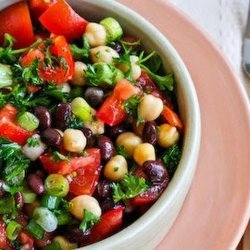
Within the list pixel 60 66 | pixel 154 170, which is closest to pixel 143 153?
pixel 154 170

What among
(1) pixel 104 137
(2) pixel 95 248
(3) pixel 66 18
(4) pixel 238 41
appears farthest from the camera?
(4) pixel 238 41

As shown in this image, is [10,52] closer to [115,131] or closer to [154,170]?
[115,131]

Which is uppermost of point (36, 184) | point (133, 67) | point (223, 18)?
point (133, 67)

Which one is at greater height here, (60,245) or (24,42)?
(24,42)

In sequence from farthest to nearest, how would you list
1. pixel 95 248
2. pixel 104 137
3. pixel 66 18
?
1. pixel 66 18
2. pixel 104 137
3. pixel 95 248

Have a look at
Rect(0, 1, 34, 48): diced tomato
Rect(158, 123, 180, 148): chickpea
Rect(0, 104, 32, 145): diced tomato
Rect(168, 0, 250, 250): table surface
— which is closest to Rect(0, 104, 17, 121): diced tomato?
Rect(0, 104, 32, 145): diced tomato

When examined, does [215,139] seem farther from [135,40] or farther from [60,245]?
[60,245]

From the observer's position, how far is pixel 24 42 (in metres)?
1.55

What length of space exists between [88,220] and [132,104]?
286 mm

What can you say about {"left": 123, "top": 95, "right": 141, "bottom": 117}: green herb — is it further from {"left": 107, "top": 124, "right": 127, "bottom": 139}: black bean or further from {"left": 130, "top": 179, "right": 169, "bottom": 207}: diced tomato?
{"left": 130, "top": 179, "right": 169, "bottom": 207}: diced tomato

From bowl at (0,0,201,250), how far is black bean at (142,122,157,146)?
66 millimetres

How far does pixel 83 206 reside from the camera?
130cm

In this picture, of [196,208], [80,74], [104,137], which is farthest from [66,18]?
[196,208]

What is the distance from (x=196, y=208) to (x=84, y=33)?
48 cm
